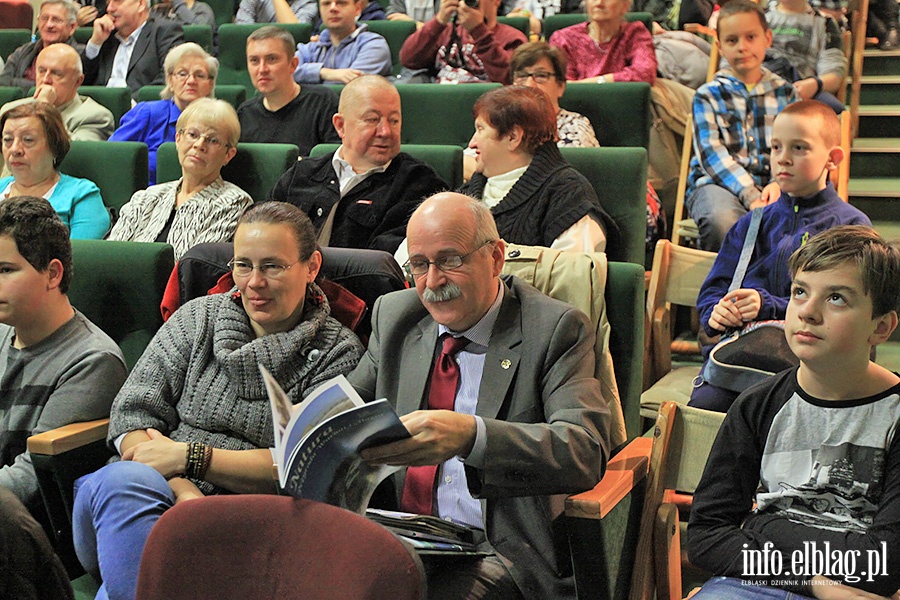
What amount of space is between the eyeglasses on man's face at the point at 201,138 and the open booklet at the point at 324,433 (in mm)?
1867

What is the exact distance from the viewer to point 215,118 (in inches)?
119

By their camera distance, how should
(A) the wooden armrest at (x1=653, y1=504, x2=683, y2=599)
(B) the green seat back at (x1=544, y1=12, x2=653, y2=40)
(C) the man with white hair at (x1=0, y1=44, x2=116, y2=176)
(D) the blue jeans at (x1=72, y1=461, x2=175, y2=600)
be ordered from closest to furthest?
1. (D) the blue jeans at (x1=72, y1=461, x2=175, y2=600)
2. (A) the wooden armrest at (x1=653, y1=504, x2=683, y2=599)
3. (C) the man with white hair at (x1=0, y1=44, x2=116, y2=176)
4. (B) the green seat back at (x1=544, y1=12, x2=653, y2=40)

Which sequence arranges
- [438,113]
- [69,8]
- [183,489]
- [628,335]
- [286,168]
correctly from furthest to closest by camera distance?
1. [69,8]
2. [438,113]
3. [286,168]
4. [628,335]
5. [183,489]

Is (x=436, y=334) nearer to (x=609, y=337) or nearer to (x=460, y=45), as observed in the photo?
(x=609, y=337)

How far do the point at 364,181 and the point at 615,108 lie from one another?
1060mm

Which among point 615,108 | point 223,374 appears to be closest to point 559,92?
point 615,108

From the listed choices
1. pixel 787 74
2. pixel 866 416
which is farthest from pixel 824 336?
pixel 787 74

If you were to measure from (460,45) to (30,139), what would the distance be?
1.78m

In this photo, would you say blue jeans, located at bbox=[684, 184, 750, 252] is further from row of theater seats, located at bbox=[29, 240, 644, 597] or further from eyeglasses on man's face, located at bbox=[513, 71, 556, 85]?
row of theater seats, located at bbox=[29, 240, 644, 597]

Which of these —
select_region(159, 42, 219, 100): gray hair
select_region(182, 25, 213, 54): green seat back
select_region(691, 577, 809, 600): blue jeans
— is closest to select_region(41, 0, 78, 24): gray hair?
select_region(182, 25, 213, 54): green seat back

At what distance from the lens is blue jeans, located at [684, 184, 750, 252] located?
3.23 meters

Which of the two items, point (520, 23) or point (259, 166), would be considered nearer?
point (259, 166)

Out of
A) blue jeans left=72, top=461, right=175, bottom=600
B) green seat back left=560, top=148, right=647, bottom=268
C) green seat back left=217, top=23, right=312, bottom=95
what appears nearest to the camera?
blue jeans left=72, top=461, right=175, bottom=600

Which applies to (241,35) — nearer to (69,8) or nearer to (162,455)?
(69,8)
